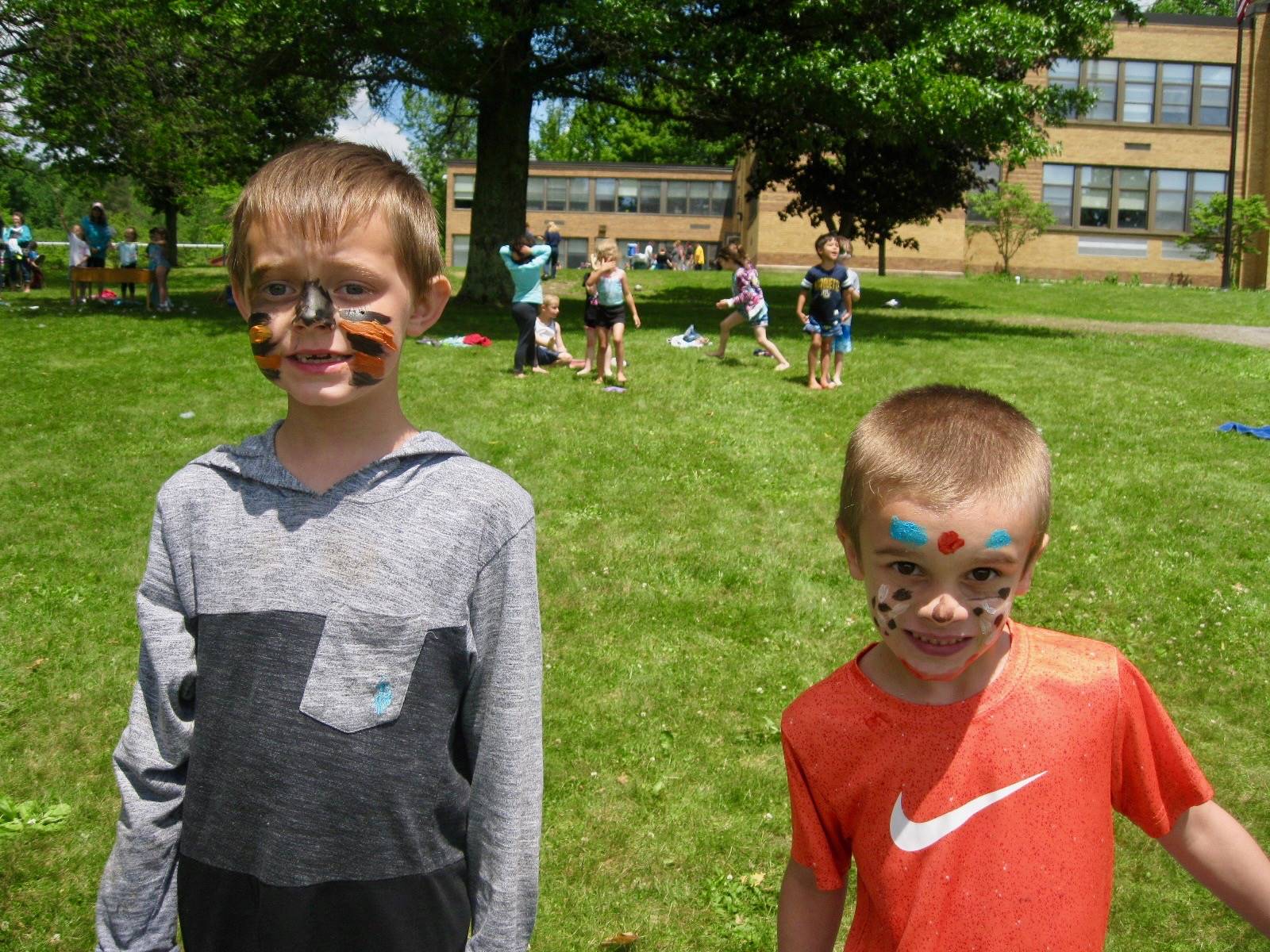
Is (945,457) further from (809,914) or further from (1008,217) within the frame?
(1008,217)

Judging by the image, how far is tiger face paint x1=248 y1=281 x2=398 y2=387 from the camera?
209 centimetres

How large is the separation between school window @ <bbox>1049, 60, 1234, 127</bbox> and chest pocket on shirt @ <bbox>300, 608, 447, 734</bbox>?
49.7m

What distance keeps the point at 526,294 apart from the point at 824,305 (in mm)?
3707

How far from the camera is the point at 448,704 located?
204 cm

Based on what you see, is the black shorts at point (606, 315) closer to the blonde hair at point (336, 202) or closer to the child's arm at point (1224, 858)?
the blonde hair at point (336, 202)

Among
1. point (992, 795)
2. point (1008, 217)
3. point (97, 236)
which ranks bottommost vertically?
point (992, 795)

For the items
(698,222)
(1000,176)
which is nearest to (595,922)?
(1000,176)

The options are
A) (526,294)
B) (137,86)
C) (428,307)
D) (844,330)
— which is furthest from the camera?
(137,86)

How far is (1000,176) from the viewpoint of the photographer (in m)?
47.7

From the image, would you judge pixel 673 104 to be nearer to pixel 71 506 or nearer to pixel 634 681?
pixel 71 506

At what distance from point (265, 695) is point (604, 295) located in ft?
36.9

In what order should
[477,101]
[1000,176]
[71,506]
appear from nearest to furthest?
[71,506]
[477,101]
[1000,176]

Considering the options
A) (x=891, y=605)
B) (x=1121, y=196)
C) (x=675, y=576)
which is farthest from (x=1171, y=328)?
(x=1121, y=196)

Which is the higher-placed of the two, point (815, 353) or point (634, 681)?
point (815, 353)
